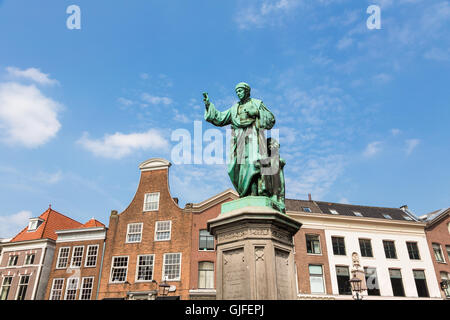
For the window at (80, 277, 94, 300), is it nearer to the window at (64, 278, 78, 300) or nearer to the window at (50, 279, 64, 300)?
the window at (64, 278, 78, 300)

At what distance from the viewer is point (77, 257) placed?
29016 mm

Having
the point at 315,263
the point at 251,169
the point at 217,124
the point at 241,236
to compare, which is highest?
the point at 315,263

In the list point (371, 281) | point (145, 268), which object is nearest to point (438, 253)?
point (371, 281)

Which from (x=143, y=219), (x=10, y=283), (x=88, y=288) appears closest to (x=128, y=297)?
(x=88, y=288)

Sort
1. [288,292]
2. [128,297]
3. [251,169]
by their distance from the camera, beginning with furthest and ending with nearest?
[128,297]
[251,169]
[288,292]

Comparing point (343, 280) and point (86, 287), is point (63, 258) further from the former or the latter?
point (343, 280)

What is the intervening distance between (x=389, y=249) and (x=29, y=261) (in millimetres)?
34233

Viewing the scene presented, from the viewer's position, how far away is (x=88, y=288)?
2698 cm

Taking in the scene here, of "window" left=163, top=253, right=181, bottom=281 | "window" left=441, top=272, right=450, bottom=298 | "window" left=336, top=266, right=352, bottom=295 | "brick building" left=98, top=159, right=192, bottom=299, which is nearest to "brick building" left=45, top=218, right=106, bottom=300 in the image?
"brick building" left=98, top=159, right=192, bottom=299

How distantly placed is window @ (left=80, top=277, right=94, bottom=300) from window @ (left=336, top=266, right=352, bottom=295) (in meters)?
21.0

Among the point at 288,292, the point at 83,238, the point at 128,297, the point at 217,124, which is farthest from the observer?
the point at 83,238

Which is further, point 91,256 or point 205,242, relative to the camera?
point 91,256
